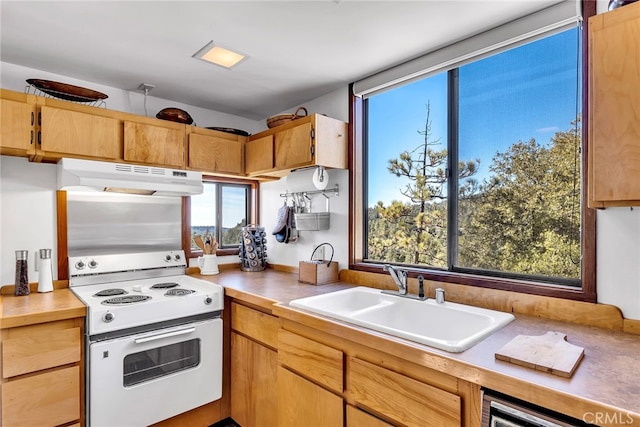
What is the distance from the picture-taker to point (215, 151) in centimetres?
261

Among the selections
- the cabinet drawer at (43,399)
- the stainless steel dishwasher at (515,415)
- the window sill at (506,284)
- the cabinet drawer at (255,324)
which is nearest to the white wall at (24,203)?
the cabinet drawer at (43,399)

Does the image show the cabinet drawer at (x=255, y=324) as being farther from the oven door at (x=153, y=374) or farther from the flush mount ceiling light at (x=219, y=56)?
the flush mount ceiling light at (x=219, y=56)

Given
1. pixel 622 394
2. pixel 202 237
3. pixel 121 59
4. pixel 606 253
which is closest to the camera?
pixel 622 394

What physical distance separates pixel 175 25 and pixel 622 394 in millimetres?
2157

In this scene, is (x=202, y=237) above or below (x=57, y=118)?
below

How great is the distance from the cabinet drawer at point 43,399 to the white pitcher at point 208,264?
3.52 ft

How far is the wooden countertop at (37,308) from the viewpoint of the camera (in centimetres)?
157

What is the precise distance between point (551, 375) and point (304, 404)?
1045 mm

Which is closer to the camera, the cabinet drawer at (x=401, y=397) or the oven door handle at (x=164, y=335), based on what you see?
the cabinet drawer at (x=401, y=397)

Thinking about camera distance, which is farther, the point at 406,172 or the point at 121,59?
the point at 406,172

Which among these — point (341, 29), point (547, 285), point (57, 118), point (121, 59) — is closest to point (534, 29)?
point (341, 29)

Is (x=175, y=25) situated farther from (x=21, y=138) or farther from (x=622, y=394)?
(x=622, y=394)

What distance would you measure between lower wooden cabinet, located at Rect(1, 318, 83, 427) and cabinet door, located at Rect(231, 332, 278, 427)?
0.82 meters

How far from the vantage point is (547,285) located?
1521 millimetres
